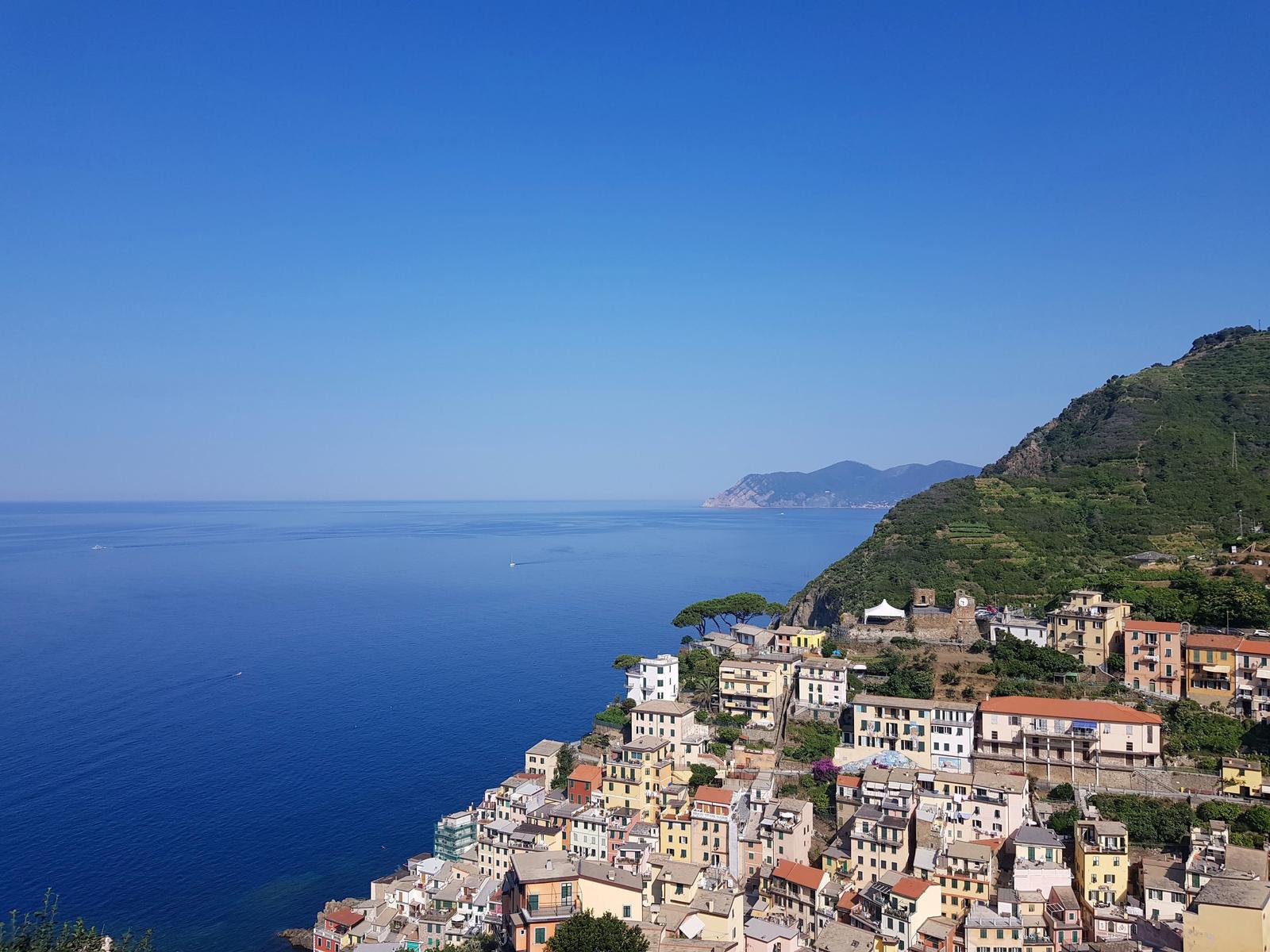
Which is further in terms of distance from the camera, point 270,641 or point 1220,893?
point 270,641

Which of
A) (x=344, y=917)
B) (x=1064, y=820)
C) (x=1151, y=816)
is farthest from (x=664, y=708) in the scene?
(x=1151, y=816)

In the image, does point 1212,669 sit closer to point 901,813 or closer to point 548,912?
point 901,813

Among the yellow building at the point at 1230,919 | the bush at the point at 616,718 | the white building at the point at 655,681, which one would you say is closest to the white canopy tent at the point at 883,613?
the white building at the point at 655,681

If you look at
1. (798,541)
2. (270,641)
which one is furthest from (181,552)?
(798,541)

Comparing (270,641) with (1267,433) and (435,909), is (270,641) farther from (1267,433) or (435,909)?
(1267,433)

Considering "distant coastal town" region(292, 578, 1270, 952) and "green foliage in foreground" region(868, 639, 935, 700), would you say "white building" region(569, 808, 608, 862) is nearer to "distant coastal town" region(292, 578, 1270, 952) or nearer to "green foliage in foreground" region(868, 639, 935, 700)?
"distant coastal town" region(292, 578, 1270, 952)

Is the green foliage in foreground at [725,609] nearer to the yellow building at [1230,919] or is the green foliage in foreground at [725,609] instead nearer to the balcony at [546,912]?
the balcony at [546,912]

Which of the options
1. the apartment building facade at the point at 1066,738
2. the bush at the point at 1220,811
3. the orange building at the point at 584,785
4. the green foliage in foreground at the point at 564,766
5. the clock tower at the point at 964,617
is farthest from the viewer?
the clock tower at the point at 964,617
